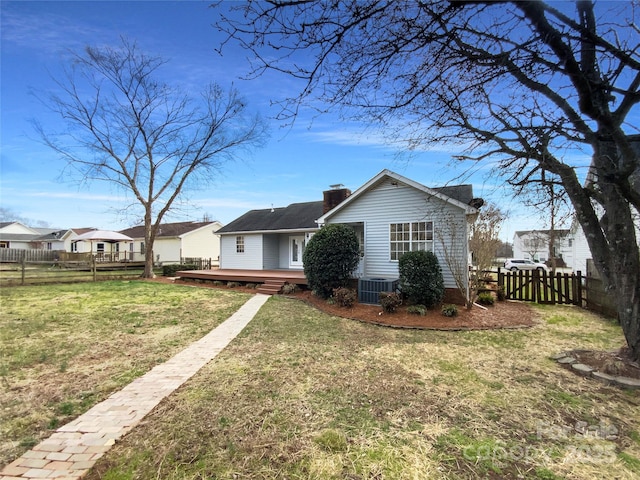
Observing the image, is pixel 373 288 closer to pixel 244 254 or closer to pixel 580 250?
pixel 244 254

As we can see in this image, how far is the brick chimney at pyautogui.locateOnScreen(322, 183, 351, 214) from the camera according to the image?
48.8ft

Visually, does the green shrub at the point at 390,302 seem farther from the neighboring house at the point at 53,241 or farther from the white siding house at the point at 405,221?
the neighboring house at the point at 53,241

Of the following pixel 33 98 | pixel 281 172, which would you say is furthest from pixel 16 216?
pixel 281 172

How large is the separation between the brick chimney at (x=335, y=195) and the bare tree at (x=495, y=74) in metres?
9.63

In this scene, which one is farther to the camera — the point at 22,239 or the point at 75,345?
the point at 22,239

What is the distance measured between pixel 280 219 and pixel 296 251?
2428 mm

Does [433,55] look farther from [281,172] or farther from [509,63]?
[281,172]

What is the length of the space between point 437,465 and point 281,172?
55.6 feet

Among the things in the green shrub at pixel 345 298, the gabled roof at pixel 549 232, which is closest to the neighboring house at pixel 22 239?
the green shrub at pixel 345 298

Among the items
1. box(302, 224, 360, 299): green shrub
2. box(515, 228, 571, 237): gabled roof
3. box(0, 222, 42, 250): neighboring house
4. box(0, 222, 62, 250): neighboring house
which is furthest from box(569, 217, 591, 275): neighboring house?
box(0, 222, 42, 250): neighboring house

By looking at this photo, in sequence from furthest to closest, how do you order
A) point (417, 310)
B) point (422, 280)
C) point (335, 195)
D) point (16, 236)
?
1. point (16, 236)
2. point (335, 195)
3. point (422, 280)
4. point (417, 310)

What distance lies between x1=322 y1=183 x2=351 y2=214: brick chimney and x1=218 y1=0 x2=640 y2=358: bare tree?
31.6ft

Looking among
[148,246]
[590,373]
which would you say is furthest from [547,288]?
[148,246]

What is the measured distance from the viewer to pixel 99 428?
3.26 m
